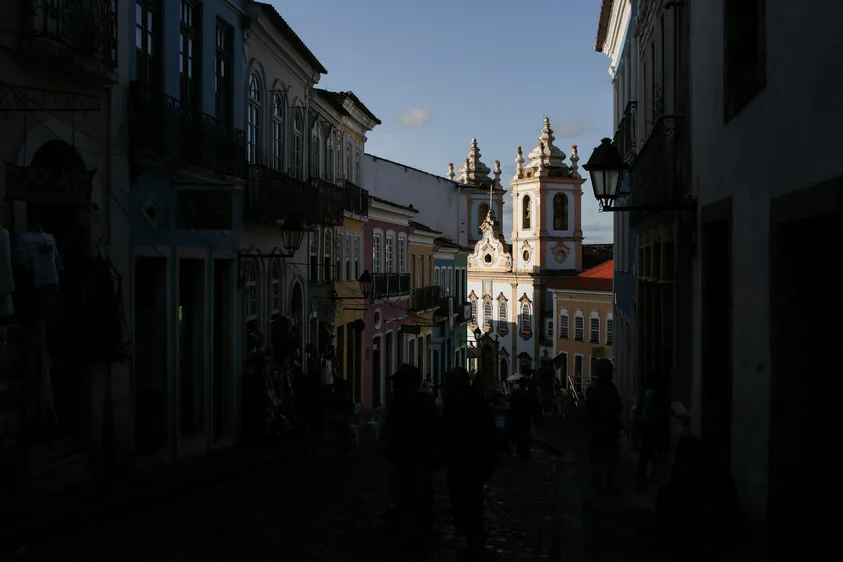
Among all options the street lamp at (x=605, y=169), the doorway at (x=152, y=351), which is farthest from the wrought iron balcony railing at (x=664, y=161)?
the doorway at (x=152, y=351)

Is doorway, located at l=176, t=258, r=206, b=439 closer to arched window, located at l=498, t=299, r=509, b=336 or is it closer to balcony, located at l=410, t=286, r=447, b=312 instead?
balcony, located at l=410, t=286, r=447, b=312

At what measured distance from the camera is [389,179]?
5278cm

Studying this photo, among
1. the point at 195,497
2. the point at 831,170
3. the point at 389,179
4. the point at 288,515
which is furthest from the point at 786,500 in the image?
the point at 389,179

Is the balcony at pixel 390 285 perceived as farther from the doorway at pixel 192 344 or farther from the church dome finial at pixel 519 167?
the church dome finial at pixel 519 167

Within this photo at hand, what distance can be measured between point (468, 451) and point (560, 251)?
69.6 meters

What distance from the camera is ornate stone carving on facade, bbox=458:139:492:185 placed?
83.6 metres

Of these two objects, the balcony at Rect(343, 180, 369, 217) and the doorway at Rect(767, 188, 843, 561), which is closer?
the doorway at Rect(767, 188, 843, 561)

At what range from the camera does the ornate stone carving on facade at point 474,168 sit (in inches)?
3292

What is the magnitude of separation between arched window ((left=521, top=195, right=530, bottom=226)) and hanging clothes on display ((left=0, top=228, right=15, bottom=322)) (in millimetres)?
69683

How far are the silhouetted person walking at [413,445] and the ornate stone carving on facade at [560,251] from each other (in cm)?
6899

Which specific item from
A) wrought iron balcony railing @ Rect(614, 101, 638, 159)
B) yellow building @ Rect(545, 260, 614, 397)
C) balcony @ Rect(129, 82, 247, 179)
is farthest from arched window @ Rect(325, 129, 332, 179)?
yellow building @ Rect(545, 260, 614, 397)

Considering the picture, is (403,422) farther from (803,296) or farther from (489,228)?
(489,228)

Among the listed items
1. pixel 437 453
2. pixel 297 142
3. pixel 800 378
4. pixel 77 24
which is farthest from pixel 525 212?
pixel 800 378

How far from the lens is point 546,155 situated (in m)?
75.4
